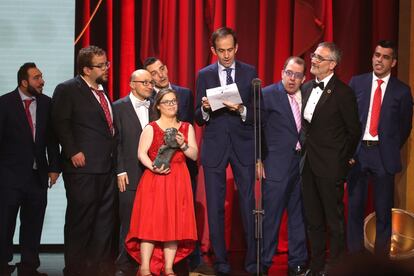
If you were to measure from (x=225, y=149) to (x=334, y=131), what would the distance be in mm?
786

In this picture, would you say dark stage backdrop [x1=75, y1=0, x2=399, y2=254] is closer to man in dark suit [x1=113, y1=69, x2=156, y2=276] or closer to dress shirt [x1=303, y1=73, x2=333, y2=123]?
man in dark suit [x1=113, y1=69, x2=156, y2=276]

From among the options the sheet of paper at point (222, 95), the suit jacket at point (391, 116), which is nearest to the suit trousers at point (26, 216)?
the sheet of paper at point (222, 95)

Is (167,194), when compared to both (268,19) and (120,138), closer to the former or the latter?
(120,138)

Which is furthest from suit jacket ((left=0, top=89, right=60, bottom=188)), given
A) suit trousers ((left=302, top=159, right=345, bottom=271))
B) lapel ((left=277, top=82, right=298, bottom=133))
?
suit trousers ((left=302, top=159, right=345, bottom=271))

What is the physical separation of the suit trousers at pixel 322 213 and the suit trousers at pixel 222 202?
41 centimetres

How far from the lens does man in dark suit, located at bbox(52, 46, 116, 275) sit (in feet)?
13.8

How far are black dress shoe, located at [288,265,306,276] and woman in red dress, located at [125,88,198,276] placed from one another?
2.55 feet

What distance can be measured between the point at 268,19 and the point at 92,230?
8.02 feet

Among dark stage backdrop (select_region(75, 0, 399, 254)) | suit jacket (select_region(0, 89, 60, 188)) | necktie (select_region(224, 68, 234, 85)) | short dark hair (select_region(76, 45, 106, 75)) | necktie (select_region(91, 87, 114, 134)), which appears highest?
dark stage backdrop (select_region(75, 0, 399, 254))

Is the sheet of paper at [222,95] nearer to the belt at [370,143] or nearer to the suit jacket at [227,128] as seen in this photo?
the suit jacket at [227,128]

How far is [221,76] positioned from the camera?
14.3 ft

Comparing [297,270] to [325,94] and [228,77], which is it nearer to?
[325,94]

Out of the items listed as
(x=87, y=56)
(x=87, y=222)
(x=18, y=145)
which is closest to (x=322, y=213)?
(x=87, y=222)

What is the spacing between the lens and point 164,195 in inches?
159
